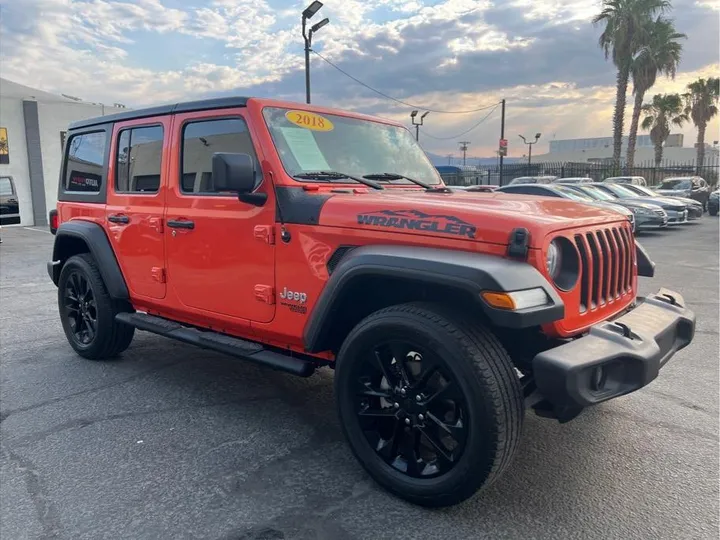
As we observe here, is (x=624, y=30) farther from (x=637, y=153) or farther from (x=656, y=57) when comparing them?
(x=637, y=153)

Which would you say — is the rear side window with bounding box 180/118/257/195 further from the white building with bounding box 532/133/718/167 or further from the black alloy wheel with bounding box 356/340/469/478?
the white building with bounding box 532/133/718/167

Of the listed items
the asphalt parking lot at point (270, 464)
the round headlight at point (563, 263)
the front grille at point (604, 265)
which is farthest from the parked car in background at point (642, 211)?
the round headlight at point (563, 263)

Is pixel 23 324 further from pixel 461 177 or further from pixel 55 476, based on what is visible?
pixel 461 177

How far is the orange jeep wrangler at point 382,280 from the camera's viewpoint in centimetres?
248

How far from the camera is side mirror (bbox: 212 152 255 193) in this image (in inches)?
119

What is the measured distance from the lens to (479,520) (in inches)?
104

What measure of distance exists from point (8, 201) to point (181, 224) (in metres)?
17.3

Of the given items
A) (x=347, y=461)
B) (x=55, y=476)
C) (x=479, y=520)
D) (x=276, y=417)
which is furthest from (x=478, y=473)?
(x=55, y=476)

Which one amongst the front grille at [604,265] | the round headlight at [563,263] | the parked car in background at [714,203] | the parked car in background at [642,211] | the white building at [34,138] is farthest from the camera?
the parked car in background at [714,203]

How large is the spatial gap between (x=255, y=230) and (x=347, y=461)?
1.42m

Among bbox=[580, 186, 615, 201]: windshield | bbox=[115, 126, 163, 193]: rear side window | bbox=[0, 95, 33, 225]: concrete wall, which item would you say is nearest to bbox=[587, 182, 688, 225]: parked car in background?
bbox=[580, 186, 615, 201]: windshield

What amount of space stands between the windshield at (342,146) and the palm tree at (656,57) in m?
30.8

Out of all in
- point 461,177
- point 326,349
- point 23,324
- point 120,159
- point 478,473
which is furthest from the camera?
point 461,177

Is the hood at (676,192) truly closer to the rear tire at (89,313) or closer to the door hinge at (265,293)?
the rear tire at (89,313)
